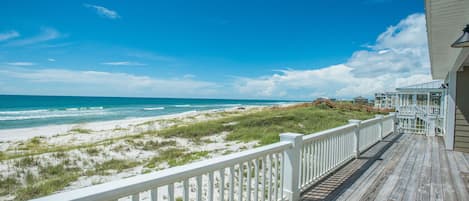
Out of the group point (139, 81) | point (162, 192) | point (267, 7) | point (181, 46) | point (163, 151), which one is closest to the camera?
point (162, 192)

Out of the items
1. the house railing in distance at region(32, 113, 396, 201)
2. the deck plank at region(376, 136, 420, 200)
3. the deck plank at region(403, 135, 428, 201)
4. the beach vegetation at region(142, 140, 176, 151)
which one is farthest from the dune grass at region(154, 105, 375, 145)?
the deck plank at region(403, 135, 428, 201)

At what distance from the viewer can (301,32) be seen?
15.2m

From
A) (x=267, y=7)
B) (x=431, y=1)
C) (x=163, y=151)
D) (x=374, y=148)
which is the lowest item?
(x=163, y=151)

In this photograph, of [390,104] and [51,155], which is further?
[390,104]

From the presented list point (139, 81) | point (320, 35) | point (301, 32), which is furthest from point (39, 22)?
point (139, 81)

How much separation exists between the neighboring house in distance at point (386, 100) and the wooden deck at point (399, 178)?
59.9ft

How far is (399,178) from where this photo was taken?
367 cm

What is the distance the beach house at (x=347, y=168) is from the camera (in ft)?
4.91

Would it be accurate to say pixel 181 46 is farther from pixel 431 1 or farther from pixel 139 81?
pixel 139 81

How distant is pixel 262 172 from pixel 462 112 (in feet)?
20.7

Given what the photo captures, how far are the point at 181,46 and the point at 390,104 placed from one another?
20.3m

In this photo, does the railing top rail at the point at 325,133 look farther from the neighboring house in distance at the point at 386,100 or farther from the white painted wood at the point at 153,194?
the neighboring house in distance at the point at 386,100

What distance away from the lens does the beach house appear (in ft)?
4.91

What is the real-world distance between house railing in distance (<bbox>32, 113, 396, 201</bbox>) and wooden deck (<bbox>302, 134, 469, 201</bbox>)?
0.24m
